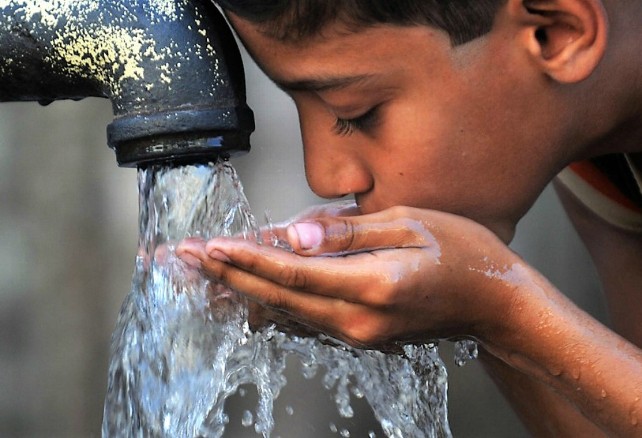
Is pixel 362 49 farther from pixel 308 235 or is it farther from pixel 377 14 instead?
pixel 308 235

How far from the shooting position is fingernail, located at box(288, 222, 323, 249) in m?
1.40

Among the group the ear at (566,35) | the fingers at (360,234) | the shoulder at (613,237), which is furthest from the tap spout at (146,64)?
the shoulder at (613,237)

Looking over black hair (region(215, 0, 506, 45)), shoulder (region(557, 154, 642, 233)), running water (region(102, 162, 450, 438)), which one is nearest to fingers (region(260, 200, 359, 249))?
running water (region(102, 162, 450, 438))

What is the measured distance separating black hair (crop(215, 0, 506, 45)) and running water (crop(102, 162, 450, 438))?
0.22 m

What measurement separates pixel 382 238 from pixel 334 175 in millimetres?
187

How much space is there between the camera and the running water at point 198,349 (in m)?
1.55

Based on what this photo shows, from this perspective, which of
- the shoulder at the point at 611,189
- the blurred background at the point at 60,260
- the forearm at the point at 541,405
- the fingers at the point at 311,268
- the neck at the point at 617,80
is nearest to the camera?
the fingers at the point at 311,268

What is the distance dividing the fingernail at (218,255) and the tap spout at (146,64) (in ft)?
0.46

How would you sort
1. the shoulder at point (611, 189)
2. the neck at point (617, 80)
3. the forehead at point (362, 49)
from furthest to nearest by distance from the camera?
the shoulder at point (611, 189)
the neck at point (617, 80)
the forehead at point (362, 49)

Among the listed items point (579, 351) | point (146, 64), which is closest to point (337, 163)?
point (146, 64)

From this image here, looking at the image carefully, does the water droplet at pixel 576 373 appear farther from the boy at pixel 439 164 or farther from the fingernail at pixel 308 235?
the fingernail at pixel 308 235

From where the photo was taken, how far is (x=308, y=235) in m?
1.40

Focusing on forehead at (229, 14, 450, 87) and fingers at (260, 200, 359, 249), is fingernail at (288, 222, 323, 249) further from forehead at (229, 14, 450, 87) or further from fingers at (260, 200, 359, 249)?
forehead at (229, 14, 450, 87)

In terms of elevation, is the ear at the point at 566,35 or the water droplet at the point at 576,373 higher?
the ear at the point at 566,35
